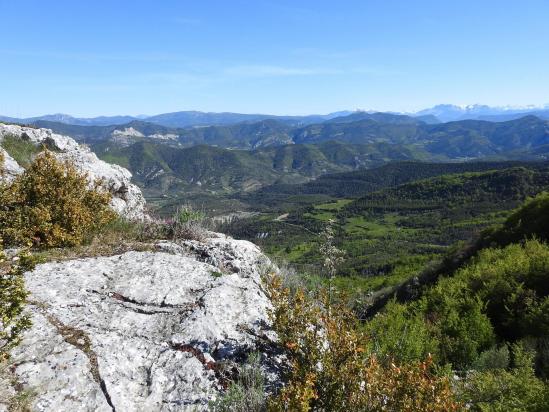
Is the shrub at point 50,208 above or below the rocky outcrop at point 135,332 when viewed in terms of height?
above

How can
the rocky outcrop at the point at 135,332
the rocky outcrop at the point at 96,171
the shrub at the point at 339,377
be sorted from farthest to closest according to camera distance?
the rocky outcrop at the point at 96,171
the rocky outcrop at the point at 135,332
the shrub at the point at 339,377

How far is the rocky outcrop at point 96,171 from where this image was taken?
1658 centimetres

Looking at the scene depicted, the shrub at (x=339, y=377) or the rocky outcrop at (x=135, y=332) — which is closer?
the shrub at (x=339, y=377)

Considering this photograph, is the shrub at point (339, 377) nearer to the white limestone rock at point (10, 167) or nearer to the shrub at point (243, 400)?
the shrub at point (243, 400)

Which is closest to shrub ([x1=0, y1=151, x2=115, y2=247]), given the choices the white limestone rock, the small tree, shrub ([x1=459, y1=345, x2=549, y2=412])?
the white limestone rock

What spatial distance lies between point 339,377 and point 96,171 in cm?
1719

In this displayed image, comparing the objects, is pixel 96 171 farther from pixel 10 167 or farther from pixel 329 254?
pixel 329 254

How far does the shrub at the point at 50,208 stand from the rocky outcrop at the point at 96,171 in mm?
2403

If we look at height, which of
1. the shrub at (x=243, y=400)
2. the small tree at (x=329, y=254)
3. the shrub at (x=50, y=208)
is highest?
the shrub at (x=50, y=208)

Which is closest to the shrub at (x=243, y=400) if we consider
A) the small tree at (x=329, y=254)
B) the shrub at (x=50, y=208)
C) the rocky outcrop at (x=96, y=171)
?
the small tree at (x=329, y=254)

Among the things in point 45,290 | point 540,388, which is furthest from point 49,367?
point 540,388

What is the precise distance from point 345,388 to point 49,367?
4.39m

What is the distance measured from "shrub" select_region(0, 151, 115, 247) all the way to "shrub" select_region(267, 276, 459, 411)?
21.7ft

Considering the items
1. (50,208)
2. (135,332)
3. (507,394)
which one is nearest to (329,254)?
(507,394)
